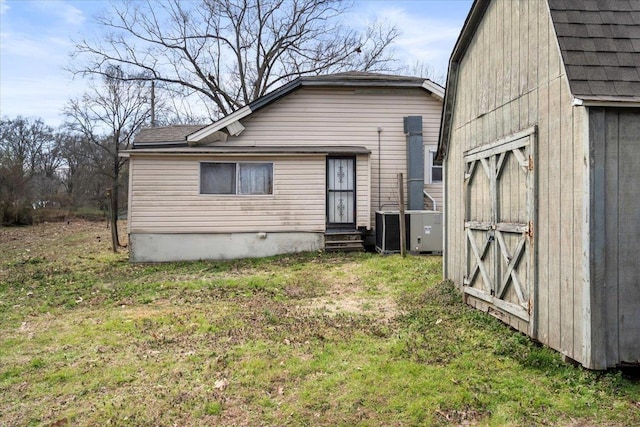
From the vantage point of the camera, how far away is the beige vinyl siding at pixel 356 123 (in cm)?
1210

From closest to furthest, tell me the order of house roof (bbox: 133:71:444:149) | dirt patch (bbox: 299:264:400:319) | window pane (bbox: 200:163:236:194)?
dirt patch (bbox: 299:264:400:319) < window pane (bbox: 200:163:236:194) < house roof (bbox: 133:71:444:149)

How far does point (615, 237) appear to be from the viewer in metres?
3.48

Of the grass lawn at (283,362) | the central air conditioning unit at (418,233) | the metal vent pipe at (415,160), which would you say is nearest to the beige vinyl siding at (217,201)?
the central air conditioning unit at (418,233)

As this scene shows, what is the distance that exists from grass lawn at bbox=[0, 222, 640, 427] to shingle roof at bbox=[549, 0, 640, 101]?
93.3 inches

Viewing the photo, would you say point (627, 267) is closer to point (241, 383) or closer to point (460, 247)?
point (460, 247)

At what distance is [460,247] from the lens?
6.21 metres

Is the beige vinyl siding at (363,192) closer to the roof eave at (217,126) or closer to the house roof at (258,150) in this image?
the house roof at (258,150)

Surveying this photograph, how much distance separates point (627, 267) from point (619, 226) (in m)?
0.35

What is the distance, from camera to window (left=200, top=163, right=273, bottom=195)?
444 inches

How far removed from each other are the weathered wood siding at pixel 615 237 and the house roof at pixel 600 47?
0.18 metres

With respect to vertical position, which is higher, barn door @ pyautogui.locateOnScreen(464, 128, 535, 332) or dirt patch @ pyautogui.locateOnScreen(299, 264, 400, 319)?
barn door @ pyautogui.locateOnScreen(464, 128, 535, 332)

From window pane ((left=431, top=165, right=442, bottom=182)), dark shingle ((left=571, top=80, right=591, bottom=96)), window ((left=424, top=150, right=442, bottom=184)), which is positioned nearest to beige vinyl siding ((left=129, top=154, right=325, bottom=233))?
window ((left=424, top=150, right=442, bottom=184))

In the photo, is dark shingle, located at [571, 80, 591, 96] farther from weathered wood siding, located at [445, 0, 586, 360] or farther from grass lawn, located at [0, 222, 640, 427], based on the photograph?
grass lawn, located at [0, 222, 640, 427]

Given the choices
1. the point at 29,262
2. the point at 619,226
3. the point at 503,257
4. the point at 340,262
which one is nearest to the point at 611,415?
the point at 619,226
